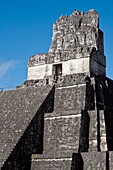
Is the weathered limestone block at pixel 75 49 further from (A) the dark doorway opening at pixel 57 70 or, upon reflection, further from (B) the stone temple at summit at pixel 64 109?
(A) the dark doorway opening at pixel 57 70

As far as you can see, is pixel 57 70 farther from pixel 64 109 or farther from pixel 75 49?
pixel 64 109

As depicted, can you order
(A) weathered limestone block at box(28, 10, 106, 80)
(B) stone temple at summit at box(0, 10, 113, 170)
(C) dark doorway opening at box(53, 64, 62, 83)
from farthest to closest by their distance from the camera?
(C) dark doorway opening at box(53, 64, 62, 83), (A) weathered limestone block at box(28, 10, 106, 80), (B) stone temple at summit at box(0, 10, 113, 170)

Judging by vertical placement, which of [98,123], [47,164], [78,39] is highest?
[78,39]

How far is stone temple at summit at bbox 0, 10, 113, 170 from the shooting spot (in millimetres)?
12289

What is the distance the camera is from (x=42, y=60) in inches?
746

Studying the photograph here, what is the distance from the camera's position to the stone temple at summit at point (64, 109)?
40.3 feet

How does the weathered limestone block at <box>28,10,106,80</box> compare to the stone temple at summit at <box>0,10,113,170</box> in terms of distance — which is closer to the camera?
the stone temple at summit at <box>0,10,113,170</box>

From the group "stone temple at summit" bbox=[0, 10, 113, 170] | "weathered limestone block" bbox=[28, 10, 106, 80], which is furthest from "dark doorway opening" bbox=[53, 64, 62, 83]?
"weathered limestone block" bbox=[28, 10, 106, 80]

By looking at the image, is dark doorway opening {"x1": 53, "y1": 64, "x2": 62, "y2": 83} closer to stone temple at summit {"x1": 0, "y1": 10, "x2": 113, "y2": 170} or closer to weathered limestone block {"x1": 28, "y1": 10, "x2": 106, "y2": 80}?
stone temple at summit {"x1": 0, "y1": 10, "x2": 113, "y2": 170}

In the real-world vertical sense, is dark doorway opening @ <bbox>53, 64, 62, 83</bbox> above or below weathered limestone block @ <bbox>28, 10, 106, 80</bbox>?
below

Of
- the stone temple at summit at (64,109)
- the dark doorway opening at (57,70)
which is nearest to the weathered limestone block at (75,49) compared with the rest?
the stone temple at summit at (64,109)

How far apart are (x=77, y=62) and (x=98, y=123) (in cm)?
509

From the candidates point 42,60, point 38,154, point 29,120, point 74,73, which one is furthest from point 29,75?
point 38,154

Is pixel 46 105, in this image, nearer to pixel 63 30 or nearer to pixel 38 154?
pixel 38 154
